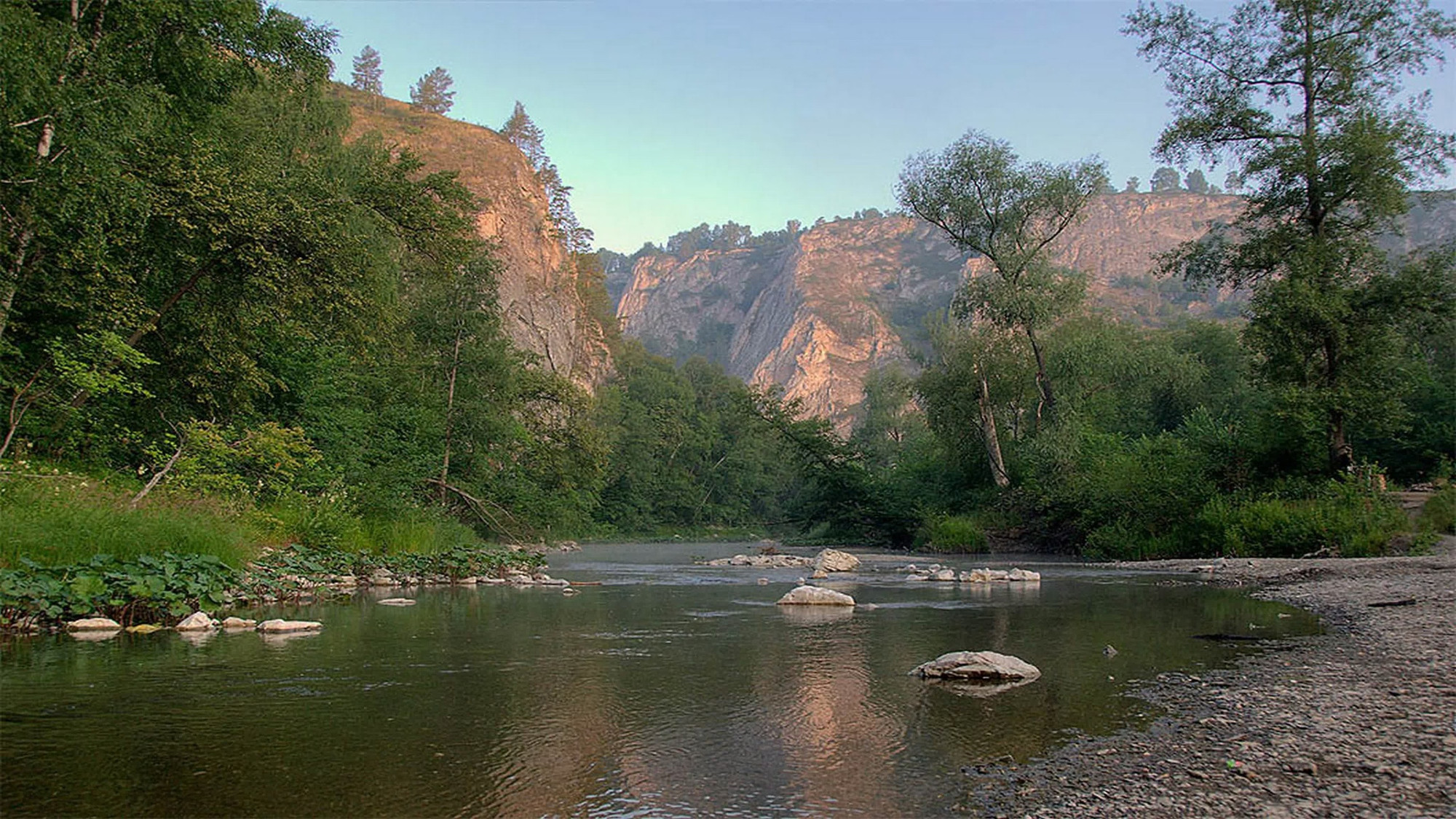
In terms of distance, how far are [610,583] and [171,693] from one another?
40.4 feet

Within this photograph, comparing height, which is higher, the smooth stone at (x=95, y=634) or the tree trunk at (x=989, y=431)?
the tree trunk at (x=989, y=431)

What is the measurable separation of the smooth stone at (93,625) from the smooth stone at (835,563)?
1578cm

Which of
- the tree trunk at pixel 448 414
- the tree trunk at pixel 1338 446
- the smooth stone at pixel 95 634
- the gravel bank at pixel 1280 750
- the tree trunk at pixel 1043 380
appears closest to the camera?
the gravel bank at pixel 1280 750

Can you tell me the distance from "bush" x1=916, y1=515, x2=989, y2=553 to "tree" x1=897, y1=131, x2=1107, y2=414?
243 inches

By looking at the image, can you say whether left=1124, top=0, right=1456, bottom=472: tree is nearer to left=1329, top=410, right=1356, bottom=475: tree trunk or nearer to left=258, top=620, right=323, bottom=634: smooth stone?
left=1329, top=410, right=1356, bottom=475: tree trunk

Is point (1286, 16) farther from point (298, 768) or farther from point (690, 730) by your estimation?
point (298, 768)

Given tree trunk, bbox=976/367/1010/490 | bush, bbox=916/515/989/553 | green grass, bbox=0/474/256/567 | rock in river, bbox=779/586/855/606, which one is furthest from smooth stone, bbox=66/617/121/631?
tree trunk, bbox=976/367/1010/490

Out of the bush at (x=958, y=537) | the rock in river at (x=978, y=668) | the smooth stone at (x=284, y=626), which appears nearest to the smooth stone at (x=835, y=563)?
the bush at (x=958, y=537)

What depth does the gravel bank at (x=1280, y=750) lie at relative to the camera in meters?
3.85

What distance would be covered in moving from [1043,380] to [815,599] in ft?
83.1

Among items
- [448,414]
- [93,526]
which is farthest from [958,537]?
[93,526]

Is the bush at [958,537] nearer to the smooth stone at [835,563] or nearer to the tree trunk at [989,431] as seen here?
the tree trunk at [989,431]

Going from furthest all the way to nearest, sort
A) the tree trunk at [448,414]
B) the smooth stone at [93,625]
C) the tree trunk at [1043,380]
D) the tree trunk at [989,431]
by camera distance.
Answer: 1. the tree trunk at [989,431]
2. the tree trunk at [1043,380]
3. the tree trunk at [448,414]
4. the smooth stone at [93,625]

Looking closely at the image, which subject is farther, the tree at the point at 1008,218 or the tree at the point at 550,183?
the tree at the point at 550,183
